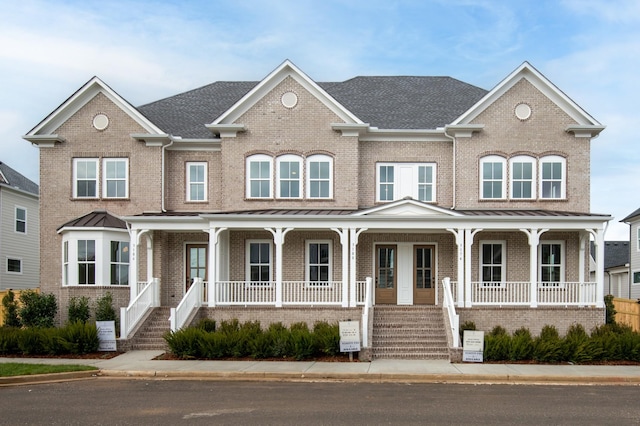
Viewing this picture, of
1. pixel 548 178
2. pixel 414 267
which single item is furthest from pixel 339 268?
pixel 548 178

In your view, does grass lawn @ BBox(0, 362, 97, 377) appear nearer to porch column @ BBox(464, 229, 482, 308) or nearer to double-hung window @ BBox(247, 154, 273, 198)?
double-hung window @ BBox(247, 154, 273, 198)

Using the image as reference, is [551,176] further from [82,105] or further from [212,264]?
[82,105]

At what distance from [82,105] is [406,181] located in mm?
12531

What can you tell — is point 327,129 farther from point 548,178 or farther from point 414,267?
point 548,178

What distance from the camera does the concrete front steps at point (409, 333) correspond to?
19281 mm

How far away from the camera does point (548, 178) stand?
24406mm

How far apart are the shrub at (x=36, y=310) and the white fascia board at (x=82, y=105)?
20.2ft

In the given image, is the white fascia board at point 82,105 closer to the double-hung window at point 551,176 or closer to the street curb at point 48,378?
the street curb at point 48,378

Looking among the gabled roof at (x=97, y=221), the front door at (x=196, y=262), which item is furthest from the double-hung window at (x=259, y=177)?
the gabled roof at (x=97, y=221)

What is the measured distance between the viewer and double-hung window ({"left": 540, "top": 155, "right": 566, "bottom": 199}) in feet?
80.0

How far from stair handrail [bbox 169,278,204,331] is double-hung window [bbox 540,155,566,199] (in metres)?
12.8

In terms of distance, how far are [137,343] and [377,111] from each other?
41.8 ft

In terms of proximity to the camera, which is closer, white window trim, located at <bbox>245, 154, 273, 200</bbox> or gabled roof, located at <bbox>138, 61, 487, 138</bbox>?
gabled roof, located at <bbox>138, 61, 487, 138</bbox>

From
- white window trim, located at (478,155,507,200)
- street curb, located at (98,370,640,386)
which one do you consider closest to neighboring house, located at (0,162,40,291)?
street curb, located at (98,370,640,386)
